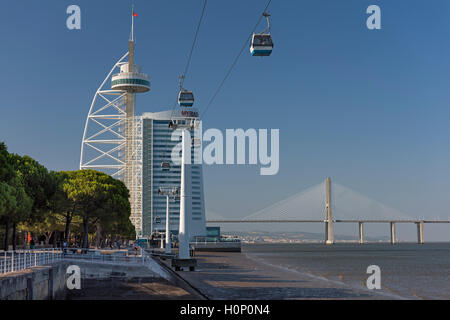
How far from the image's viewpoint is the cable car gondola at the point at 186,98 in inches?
1714

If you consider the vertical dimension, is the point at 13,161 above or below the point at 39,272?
above

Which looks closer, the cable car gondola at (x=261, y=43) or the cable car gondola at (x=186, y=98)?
the cable car gondola at (x=261, y=43)

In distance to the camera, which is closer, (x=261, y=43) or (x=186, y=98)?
(x=261, y=43)

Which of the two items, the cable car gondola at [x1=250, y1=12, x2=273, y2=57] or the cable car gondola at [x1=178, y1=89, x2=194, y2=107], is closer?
the cable car gondola at [x1=250, y1=12, x2=273, y2=57]

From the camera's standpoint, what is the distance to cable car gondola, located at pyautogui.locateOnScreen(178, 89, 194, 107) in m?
43.5

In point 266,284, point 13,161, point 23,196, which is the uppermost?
point 13,161

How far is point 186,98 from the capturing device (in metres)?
43.8

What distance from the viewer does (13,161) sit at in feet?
210
